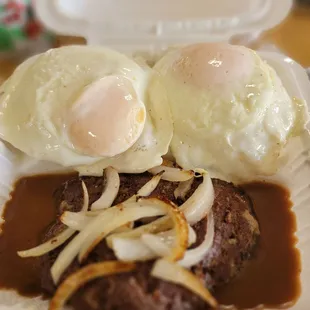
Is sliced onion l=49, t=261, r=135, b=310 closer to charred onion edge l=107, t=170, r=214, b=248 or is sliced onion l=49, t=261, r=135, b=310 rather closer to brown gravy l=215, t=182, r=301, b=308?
charred onion edge l=107, t=170, r=214, b=248

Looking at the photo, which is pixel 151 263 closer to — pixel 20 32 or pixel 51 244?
pixel 51 244

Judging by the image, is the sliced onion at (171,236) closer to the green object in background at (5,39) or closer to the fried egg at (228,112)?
the fried egg at (228,112)

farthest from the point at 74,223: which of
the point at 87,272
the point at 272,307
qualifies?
the point at 272,307

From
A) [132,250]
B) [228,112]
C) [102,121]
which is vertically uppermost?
[228,112]

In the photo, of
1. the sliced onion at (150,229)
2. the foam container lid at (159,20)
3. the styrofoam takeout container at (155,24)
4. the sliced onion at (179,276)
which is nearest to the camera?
the sliced onion at (179,276)

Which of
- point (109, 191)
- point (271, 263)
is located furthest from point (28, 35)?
point (271, 263)

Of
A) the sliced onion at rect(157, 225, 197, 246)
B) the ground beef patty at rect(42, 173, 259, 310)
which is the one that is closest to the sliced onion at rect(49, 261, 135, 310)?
the ground beef patty at rect(42, 173, 259, 310)

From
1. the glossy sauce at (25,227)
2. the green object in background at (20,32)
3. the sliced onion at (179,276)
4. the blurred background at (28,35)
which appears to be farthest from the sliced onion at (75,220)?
the green object in background at (20,32)
